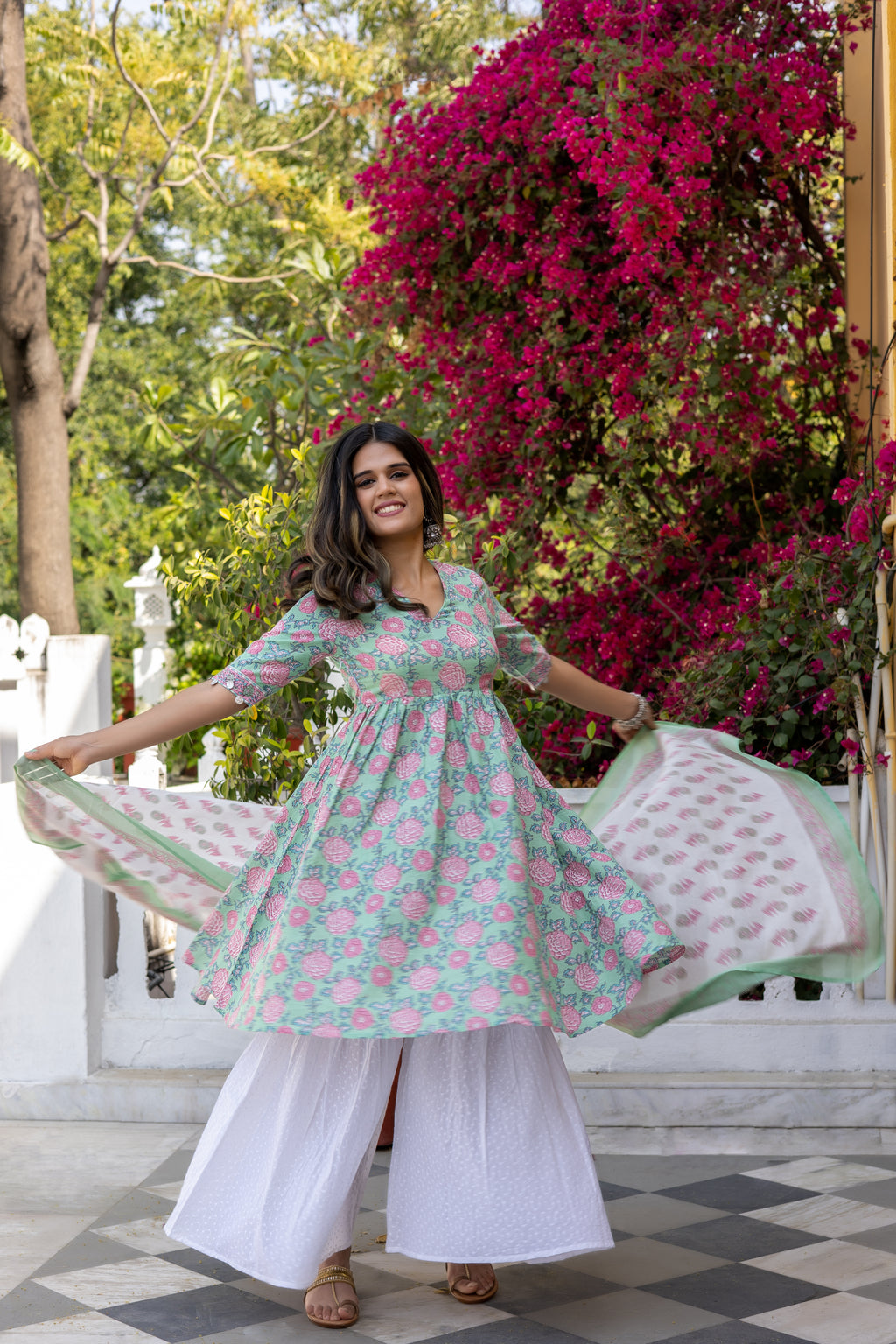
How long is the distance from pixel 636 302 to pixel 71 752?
3.22 m

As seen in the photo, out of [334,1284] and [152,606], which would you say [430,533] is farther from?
[152,606]

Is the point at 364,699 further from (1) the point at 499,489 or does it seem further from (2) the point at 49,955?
(1) the point at 499,489

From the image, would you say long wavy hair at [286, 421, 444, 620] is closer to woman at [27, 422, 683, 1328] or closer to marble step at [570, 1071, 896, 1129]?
woman at [27, 422, 683, 1328]

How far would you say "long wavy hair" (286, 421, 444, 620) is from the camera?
2.70 m

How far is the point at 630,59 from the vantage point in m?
4.71

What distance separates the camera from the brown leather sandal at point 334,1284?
102 inches

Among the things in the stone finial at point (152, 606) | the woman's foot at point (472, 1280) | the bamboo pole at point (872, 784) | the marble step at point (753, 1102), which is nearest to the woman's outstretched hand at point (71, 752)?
the woman's foot at point (472, 1280)

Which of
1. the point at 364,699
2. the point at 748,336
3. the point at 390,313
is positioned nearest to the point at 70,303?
the point at 390,313

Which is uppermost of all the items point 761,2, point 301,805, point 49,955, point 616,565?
point 761,2

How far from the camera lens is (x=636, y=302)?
512 centimetres

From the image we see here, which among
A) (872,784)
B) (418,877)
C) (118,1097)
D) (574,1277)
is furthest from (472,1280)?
(872,784)

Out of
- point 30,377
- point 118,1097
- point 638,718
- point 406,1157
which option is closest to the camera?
point 406,1157

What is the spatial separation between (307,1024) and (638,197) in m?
3.23

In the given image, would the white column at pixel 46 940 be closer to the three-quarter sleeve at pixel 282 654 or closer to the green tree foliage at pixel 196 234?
the three-quarter sleeve at pixel 282 654
